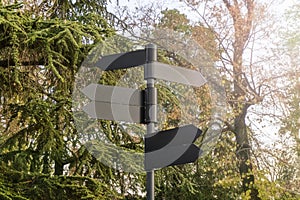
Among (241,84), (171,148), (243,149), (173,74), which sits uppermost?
(241,84)

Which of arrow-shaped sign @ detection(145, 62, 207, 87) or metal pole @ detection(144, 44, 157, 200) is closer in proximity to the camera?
metal pole @ detection(144, 44, 157, 200)

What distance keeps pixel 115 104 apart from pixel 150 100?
0.44ft

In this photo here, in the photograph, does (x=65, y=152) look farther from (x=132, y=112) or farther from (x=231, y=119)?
(x=231, y=119)

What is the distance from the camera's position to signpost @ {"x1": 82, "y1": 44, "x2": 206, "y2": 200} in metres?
1.89

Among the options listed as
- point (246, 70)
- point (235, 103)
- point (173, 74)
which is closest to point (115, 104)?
point (173, 74)

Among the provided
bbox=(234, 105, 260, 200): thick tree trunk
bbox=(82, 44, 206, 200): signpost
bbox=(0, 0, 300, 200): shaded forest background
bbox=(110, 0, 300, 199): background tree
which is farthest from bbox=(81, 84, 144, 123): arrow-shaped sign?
bbox=(234, 105, 260, 200): thick tree trunk

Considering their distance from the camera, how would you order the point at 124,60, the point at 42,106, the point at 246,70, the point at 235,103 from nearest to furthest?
1. the point at 124,60
2. the point at 42,106
3. the point at 246,70
4. the point at 235,103

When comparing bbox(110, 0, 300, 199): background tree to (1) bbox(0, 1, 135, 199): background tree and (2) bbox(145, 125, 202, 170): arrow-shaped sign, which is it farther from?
(2) bbox(145, 125, 202, 170): arrow-shaped sign

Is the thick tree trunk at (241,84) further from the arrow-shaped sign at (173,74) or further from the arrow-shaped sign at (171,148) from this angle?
the arrow-shaped sign at (171,148)

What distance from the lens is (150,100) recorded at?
197 centimetres

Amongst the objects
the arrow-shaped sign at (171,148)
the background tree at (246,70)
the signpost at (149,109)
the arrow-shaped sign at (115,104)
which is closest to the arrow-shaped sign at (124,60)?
the signpost at (149,109)

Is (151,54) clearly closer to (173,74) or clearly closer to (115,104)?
(173,74)

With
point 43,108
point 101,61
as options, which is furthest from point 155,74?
point 43,108

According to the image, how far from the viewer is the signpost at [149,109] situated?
6.21ft
